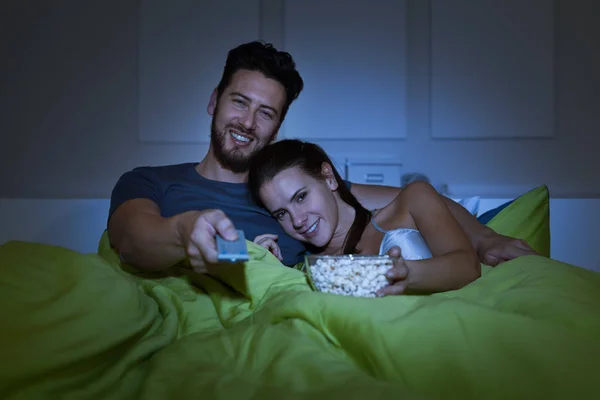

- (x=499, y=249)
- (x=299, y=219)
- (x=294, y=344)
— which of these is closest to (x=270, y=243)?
(x=299, y=219)

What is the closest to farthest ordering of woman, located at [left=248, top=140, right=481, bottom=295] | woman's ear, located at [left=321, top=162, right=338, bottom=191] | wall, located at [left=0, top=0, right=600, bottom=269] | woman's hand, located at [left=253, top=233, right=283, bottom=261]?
woman, located at [left=248, top=140, right=481, bottom=295] < woman's hand, located at [left=253, top=233, right=283, bottom=261] < woman's ear, located at [left=321, top=162, right=338, bottom=191] < wall, located at [left=0, top=0, right=600, bottom=269]

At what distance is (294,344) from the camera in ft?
2.29

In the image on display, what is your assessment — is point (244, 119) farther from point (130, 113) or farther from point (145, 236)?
point (130, 113)

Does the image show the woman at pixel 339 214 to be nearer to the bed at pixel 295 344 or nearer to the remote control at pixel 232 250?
the bed at pixel 295 344

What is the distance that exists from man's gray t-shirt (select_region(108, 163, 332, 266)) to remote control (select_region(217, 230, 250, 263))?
2.32 feet

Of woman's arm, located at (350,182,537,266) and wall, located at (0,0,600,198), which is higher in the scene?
wall, located at (0,0,600,198)

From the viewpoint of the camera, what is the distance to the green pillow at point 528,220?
1.54 meters

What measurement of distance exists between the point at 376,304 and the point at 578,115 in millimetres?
2002

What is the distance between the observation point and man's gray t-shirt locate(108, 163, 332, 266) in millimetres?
1525

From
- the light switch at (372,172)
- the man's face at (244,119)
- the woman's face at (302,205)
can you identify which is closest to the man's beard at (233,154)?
the man's face at (244,119)

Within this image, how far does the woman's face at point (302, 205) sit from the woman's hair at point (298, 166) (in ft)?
0.07

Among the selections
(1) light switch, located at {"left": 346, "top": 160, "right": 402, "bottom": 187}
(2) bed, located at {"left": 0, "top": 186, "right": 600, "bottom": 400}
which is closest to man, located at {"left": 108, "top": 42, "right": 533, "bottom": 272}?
(2) bed, located at {"left": 0, "top": 186, "right": 600, "bottom": 400}

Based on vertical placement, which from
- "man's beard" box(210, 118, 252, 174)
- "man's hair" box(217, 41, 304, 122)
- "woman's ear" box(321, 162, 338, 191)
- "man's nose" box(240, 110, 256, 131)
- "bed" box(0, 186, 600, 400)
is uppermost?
"man's hair" box(217, 41, 304, 122)

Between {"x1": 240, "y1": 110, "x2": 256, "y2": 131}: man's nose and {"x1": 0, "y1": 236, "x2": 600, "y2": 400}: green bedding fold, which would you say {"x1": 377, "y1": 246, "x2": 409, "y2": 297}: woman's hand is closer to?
{"x1": 0, "y1": 236, "x2": 600, "y2": 400}: green bedding fold
